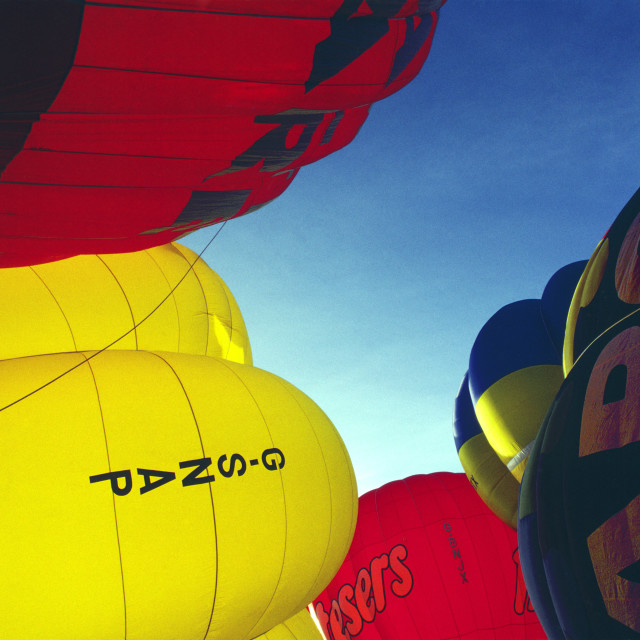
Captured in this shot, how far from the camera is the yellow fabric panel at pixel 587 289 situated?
8.20 ft

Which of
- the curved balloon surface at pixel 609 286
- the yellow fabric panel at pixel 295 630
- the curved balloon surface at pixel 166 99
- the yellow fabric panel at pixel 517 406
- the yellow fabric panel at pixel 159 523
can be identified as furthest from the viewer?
the yellow fabric panel at pixel 517 406

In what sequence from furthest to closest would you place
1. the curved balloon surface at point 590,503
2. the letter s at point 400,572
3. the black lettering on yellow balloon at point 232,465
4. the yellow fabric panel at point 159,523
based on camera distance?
the letter s at point 400,572
the black lettering on yellow balloon at point 232,465
the yellow fabric panel at point 159,523
the curved balloon surface at point 590,503

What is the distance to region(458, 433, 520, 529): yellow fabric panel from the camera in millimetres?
5957

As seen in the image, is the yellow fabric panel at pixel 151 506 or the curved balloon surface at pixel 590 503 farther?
the yellow fabric panel at pixel 151 506

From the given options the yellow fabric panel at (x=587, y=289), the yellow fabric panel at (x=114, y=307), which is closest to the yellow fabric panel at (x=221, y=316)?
the yellow fabric panel at (x=114, y=307)

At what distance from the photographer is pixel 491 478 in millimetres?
6164

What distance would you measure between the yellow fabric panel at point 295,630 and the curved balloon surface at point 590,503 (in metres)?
3.11

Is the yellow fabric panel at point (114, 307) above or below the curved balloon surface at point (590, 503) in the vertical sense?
above

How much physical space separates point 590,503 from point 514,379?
4089mm

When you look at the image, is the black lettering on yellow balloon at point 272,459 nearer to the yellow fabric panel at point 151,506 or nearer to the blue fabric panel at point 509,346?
the yellow fabric panel at point 151,506

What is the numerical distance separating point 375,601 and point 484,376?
8.69 ft

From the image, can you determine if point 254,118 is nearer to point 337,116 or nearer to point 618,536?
point 337,116

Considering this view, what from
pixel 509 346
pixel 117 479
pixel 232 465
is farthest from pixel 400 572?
pixel 117 479

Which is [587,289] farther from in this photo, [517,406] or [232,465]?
[517,406]
